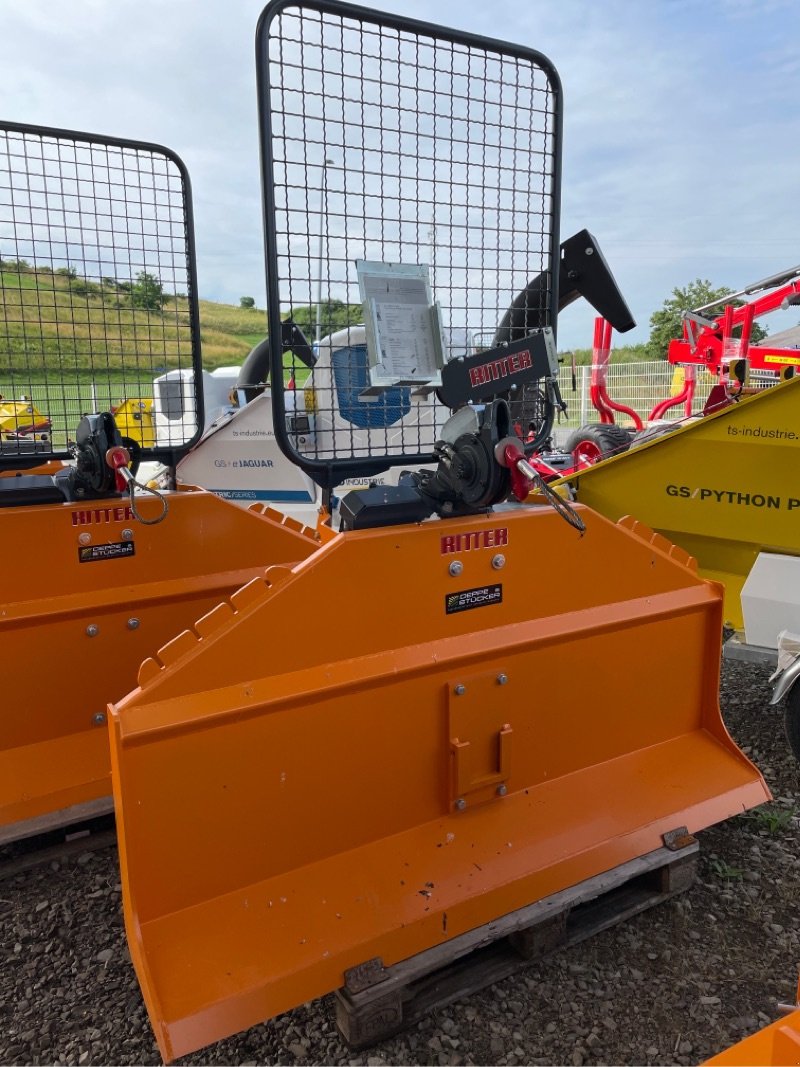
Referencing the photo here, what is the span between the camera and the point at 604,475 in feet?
13.0

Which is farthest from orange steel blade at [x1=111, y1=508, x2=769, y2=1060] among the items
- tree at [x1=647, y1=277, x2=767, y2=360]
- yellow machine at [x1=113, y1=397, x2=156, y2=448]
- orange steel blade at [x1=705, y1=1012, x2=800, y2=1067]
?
tree at [x1=647, y1=277, x2=767, y2=360]

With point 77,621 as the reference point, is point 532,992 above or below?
below

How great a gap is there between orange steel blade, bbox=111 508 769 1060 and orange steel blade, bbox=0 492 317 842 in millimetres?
1017

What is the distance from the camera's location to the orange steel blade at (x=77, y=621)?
105 inches

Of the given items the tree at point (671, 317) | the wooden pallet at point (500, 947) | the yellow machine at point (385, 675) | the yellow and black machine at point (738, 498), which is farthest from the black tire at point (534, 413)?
the tree at point (671, 317)

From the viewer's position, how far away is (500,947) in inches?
84.0

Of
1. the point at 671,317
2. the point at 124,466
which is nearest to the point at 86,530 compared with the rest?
the point at 124,466

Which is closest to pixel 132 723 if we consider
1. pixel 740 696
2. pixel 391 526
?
pixel 391 526

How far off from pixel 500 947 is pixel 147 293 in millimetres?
2831

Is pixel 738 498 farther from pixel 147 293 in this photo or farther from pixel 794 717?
pixel 147 293

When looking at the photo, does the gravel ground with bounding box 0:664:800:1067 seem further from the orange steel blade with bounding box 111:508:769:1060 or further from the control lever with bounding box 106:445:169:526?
the control lever with bounding box 106:445:169:526

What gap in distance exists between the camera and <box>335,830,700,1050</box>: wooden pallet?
71.7 inches

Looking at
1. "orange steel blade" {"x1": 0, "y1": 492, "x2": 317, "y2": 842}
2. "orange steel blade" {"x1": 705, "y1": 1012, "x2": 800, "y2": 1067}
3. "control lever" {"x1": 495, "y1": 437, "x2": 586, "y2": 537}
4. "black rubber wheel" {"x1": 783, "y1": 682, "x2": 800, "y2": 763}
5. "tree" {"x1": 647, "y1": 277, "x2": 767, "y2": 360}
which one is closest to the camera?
"orange steel blade" {"x1": 705, "y1": 1012, "x2": 800, "y2": 1067}

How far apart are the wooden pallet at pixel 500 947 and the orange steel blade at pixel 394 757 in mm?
41
